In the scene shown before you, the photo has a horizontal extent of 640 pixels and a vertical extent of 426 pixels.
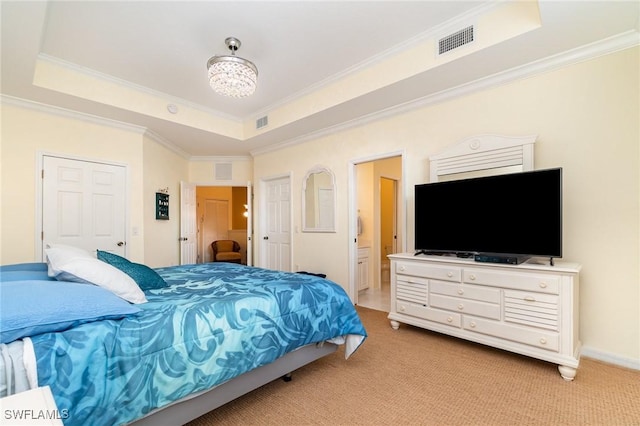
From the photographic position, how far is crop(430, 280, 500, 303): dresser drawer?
258 centimetres

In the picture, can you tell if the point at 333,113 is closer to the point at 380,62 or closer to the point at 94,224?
the point at 380,62

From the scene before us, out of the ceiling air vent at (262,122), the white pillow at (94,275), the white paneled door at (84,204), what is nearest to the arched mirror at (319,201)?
the ceiling air vent at (262,122)

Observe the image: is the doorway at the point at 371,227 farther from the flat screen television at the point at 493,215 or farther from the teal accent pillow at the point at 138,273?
the teal accent pillow at the point at 138,273

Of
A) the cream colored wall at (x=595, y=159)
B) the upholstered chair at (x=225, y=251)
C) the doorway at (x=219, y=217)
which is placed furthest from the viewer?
the doorway at (x=219, y=217)

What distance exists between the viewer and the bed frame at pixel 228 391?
4.99 feet

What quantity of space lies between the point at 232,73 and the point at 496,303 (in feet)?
10.1

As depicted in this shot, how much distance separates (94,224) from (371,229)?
4.09m

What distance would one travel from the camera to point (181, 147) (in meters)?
5.41

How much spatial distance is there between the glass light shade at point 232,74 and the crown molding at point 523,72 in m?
1.80

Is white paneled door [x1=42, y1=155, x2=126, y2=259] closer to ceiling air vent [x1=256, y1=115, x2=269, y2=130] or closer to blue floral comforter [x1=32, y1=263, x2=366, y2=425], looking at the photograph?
ceiling air vent [x1=256, y1=115, x2=269, y2=130]

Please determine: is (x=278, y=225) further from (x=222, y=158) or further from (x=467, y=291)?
(x=467, y=291)

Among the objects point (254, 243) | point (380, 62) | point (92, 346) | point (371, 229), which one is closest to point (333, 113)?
point (380, 62)

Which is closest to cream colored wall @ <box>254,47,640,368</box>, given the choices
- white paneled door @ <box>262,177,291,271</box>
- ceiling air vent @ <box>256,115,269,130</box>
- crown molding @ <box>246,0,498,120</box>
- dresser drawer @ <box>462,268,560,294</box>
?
dresser drawer @ <box>462,268,560,294</box>

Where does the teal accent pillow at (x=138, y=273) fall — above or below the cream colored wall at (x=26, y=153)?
below
